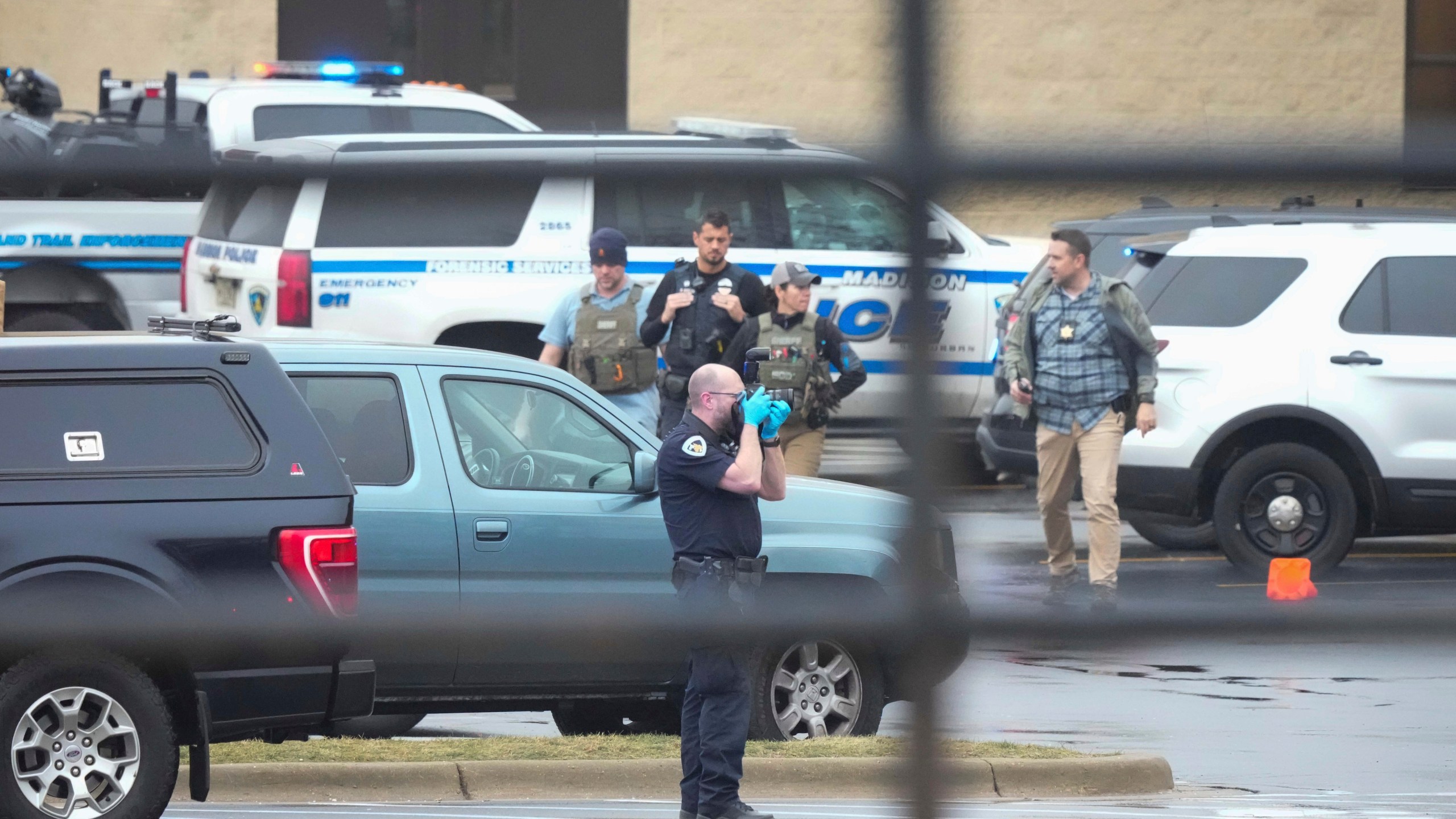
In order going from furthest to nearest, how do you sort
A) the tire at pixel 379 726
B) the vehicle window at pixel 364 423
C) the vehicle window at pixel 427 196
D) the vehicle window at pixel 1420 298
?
the vehicle window at pixel 1420 298 → the tire at pixel 379 726 → the vehicle window at pixel 364 423 → the vehicle window at pixel 427 196

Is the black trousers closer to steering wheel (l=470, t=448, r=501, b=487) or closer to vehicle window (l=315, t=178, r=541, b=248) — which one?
steering wheel (l=470, t=448, r=501, b=487)

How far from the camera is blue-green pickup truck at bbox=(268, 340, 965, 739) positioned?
647 cm

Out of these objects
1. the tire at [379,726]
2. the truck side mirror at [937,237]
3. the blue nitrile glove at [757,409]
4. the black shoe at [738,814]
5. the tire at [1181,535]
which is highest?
the truck side mirror at [937,237]

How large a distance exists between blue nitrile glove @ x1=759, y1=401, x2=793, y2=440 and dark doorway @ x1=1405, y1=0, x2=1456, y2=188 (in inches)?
158

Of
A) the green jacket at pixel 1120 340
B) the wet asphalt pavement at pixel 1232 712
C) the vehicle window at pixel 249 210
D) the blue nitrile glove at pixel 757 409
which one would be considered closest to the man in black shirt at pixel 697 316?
the green jacket at pixel 1120 340

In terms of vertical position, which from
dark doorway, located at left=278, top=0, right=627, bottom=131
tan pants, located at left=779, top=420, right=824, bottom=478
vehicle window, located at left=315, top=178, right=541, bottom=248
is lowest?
tan pants, located at left=779, top=420, right=824, bottom=478

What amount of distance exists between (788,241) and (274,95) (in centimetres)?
253

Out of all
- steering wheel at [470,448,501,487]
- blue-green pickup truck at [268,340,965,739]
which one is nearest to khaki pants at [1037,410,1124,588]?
blue-green pickup truck at [268,340,965,739]

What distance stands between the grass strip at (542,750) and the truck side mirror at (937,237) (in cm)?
538

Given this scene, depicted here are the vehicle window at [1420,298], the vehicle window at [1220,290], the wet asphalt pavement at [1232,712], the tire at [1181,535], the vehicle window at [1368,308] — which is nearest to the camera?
the wet asphalt pavement at [1232,712]

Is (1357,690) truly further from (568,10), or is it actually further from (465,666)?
(568,10)

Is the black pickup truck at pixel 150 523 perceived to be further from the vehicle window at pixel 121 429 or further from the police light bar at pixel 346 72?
the police light bar at pixel 346 72

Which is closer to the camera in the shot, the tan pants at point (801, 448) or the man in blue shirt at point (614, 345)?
the tan pants at point (801, 448)

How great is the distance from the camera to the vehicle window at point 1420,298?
27.2 ft
